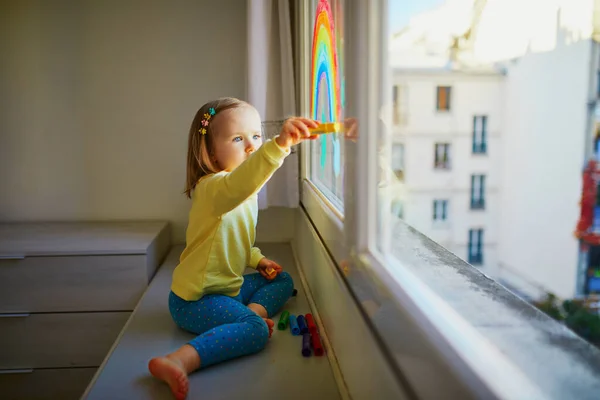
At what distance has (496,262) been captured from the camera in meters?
0.64

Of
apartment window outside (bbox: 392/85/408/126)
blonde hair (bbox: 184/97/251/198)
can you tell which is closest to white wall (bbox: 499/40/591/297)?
apartment window outside (bbox: 392/85/408/126)

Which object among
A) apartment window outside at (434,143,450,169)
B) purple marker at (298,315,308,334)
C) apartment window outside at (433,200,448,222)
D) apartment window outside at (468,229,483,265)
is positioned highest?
apartment window outside at (434,143,450,169)

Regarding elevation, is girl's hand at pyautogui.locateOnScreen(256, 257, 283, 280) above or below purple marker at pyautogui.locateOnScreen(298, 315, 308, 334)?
above

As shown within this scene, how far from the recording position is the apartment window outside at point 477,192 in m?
0.65

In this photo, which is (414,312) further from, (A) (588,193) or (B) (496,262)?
(A) (588,193)

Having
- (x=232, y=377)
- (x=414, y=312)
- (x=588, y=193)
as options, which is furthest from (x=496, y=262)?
(x=232, y=377)

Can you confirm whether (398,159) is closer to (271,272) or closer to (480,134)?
(480,134)

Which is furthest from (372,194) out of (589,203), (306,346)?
(589,203)

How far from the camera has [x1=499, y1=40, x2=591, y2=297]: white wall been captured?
1.41 feet

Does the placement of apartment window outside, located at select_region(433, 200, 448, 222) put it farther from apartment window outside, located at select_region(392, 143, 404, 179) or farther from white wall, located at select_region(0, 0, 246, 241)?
white wall, located at select_region(0, 0, 246, 241)

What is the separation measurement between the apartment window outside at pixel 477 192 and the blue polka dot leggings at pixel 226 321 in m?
0.63

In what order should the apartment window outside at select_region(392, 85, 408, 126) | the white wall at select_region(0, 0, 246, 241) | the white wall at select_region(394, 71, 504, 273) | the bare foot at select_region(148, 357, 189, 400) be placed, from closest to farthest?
the white wall at select_region(394, 71, 504, 273), the apartment window outside at select_region(392, 85, 408, 126), the bare foot at select_region(148, 357, 189, 400), the white wall at select_region(0, 0, 246, 241)

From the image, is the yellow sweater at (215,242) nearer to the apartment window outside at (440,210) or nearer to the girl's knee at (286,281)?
the girl's knee at (286,281)

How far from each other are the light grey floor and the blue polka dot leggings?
3 cm
